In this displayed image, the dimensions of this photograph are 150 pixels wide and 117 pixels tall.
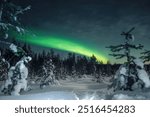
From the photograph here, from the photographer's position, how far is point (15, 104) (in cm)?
1299

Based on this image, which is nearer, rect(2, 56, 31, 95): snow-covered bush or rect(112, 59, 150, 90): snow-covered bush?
rect(112, 59, 150, 90): snow-covered bush

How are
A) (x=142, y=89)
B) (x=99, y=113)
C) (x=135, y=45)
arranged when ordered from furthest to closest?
(x=135, y=45)
(x=142, y=89)
(x=99, y=113)

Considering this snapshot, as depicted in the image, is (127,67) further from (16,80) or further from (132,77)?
(16,80)

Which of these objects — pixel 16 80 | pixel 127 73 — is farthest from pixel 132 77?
pixel 16 80

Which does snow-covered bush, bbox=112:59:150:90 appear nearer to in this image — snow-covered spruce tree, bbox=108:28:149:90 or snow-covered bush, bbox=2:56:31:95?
snow-covered spruce tree, bbox=108:28:149:90

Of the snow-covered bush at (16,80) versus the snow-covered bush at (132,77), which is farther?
the snow-covered bush at (16,80)

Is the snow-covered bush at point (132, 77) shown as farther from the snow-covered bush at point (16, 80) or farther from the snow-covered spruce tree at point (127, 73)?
the snow-covered bush at point (16, 80)

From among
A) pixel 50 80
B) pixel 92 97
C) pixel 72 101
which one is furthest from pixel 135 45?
pixel 50 80

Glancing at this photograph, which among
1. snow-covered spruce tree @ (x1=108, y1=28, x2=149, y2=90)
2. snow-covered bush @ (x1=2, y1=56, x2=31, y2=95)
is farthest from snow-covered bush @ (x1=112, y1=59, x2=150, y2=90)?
snow-covered bush @ (x1=2, y1=56, x2=31, y2=95)

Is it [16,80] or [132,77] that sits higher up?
[132,77]

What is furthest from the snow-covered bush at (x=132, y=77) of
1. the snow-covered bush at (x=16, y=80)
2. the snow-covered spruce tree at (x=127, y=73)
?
the snow-covered bush at (x=16, y=80)

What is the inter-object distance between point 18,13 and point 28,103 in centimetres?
→ 532

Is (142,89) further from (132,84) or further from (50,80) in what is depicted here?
(50,80)

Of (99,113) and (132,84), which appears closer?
(99,113)
